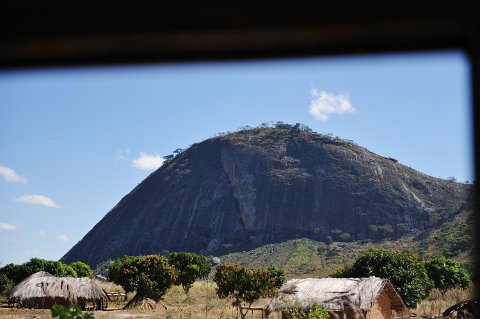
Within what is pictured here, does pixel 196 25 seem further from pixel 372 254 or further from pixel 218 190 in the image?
pixel 218 190

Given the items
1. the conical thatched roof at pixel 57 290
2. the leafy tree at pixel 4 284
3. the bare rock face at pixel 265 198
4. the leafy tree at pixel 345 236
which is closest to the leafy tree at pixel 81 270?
the leafy tree at pixel 4 284

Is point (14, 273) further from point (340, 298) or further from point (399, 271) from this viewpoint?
point (399, 271)

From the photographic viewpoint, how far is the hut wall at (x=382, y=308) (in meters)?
25.3

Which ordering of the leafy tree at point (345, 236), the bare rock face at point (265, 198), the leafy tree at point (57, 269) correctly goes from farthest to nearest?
the bare rock face at point (265, 198), the leafy tree at point (345, 236), the leafy tree at point (57, 269)

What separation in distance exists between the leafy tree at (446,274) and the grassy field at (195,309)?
81cm

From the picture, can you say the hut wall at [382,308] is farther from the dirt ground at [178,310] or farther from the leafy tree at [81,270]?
the leafy tree at [81,270]

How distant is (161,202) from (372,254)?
92.6 m

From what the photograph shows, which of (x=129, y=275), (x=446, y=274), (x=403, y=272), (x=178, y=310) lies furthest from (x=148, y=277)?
(x=446, y=274)

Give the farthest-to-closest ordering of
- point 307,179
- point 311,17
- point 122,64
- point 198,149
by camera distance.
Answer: point 198,149, point 307,179, point 122,64, point 311,17

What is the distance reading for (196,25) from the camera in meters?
1.47

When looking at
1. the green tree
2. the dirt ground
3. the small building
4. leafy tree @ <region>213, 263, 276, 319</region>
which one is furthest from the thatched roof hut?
the small building

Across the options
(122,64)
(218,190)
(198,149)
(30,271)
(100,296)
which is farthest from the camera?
(198,149)

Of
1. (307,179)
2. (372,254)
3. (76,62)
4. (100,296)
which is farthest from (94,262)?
(76,62)

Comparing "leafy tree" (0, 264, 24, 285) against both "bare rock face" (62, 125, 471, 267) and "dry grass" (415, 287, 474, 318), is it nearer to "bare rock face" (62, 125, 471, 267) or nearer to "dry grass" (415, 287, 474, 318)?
"dry grass" (415, 287, 474, 318)
